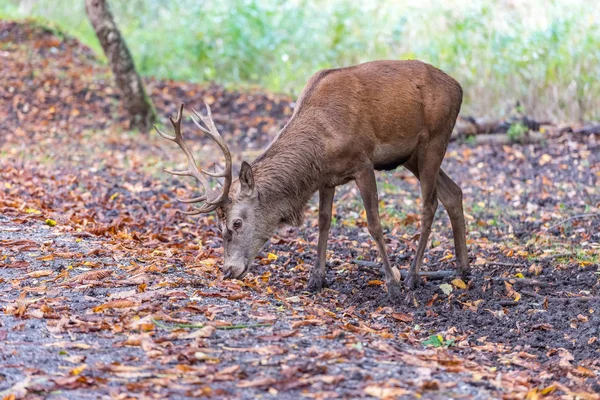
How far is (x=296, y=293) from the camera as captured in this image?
Answer: 283 inches

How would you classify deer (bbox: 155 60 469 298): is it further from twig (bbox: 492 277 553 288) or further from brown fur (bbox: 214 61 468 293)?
twig (bbox: 492 277 553 288)

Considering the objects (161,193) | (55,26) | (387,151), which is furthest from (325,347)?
(55,26)

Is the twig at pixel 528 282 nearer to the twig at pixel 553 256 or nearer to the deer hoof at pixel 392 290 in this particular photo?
the twig at pixel 553 256

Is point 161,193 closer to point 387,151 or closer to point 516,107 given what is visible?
point 387,151

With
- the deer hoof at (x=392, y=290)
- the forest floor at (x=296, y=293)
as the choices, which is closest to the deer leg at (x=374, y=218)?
the deer hoof at (x=392, y=290)

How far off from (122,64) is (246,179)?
8.49 metres

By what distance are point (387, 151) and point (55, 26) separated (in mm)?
14469

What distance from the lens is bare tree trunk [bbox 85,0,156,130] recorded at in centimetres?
1450

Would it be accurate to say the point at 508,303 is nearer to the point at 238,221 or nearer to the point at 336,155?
the point at 336,155

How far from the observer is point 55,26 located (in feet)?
64.3

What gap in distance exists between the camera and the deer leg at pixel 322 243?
24.3ft

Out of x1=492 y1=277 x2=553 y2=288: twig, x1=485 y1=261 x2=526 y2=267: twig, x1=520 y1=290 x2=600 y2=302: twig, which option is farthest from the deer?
x1=520 y1=290 x2=600 y2=302: twig

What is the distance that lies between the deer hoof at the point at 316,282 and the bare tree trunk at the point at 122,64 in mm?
8448

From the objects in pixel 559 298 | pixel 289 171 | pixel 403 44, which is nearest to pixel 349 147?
pixel 289 171
